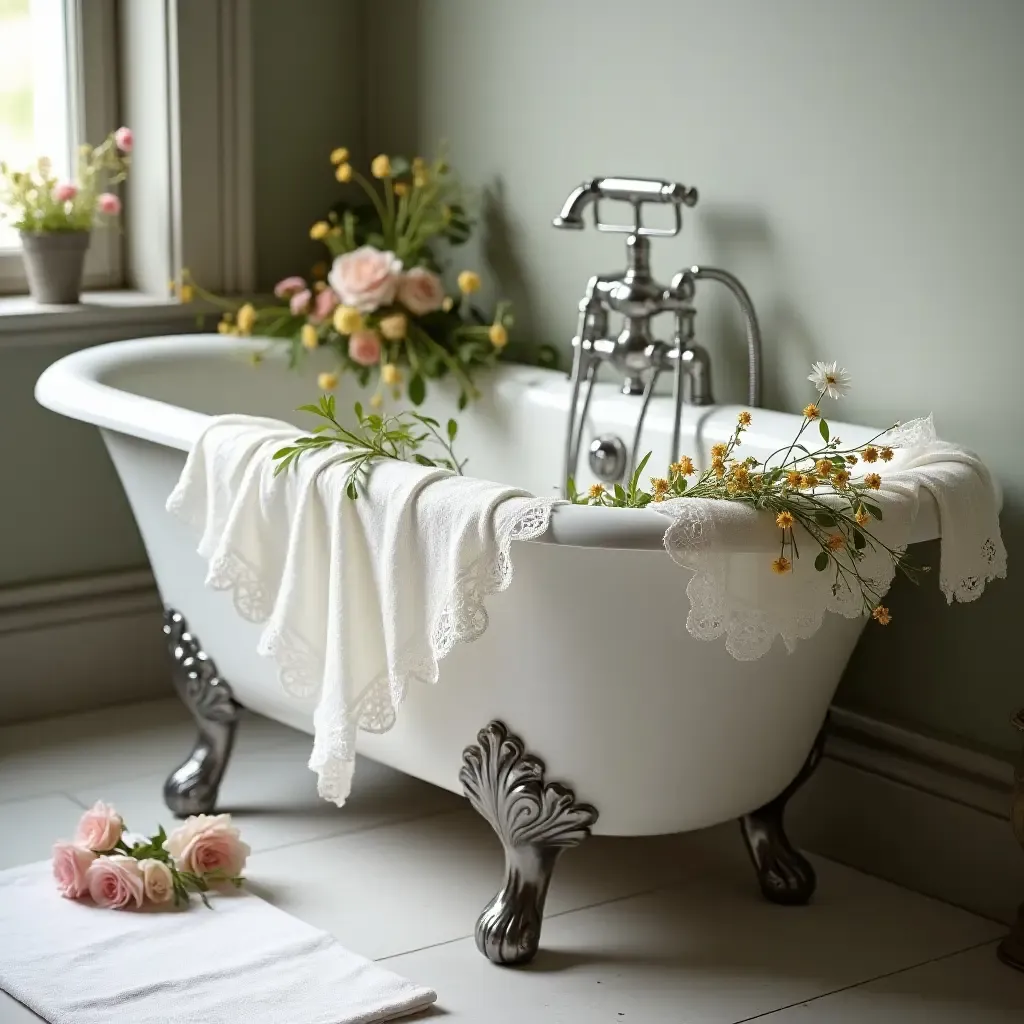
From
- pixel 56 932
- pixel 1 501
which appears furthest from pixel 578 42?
pixel 56 932

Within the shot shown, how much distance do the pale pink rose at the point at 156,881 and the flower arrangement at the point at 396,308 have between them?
3.17 ft

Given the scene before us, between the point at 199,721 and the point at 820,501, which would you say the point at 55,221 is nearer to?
the point at 199,721

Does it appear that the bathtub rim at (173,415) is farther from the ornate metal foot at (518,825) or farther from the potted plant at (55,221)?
the ornate metal foot at (518,825)

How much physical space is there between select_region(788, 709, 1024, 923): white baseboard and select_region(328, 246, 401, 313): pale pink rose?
106 centimetres

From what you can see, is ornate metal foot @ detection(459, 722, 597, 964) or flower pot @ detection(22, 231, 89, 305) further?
flower pot @ detection(22, 231, 89, 305)

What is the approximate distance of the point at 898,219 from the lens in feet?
7.45

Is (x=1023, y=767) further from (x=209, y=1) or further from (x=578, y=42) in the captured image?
(x=209, y=1)

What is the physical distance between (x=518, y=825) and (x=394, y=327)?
1.11 metres

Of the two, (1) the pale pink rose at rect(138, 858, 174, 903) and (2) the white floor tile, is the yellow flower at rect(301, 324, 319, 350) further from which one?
(2) the white floor tile

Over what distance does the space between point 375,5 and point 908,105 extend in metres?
1.33

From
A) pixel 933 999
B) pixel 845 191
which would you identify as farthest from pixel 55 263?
pixel 933 999

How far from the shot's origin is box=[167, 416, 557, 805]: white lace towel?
1.75 m

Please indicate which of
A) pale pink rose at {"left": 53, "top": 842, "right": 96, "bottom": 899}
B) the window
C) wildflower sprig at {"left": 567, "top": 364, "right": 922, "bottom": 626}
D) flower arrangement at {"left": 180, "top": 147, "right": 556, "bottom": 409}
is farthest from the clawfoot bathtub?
the window

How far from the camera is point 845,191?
7.68 feet
